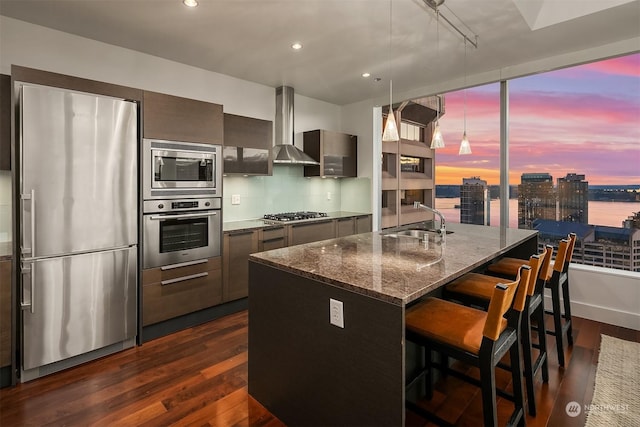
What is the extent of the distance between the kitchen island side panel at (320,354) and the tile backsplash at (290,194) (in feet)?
7.09

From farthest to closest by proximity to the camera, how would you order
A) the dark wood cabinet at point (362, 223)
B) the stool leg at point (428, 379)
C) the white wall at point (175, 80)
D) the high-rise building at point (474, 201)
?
the dark wood cabinet at point (362, 223)
the high-rise building at point (474, 201)
the white wall at point (175, 80)
the stool leg at point (428, 379)

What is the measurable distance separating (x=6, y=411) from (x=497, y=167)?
4769mm

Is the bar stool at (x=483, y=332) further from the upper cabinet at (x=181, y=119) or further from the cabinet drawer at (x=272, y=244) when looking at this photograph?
the upper cabinet at (x=181, y=119)

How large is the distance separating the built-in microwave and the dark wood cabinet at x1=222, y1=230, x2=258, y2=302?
0.51 meters

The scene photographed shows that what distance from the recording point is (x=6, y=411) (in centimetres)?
201

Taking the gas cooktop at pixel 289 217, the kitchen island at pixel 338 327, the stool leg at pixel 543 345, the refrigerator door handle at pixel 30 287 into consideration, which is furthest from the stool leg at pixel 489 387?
the gas cooktop at pixel 289 217

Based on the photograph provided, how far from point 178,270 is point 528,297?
2757 mm

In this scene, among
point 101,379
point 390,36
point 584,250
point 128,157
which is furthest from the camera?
point 584,250

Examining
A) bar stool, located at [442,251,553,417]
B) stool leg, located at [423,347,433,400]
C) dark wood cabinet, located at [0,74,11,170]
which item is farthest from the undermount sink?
dark wood cabinet, located at [0,74,11,170]

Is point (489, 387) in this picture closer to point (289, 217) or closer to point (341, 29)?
point (341, 29)

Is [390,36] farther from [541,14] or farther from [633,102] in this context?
[633,102]

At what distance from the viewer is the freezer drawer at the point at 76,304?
7.50 feet

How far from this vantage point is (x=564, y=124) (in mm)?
3584

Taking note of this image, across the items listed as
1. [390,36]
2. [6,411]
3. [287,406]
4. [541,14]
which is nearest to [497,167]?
[541,14]
